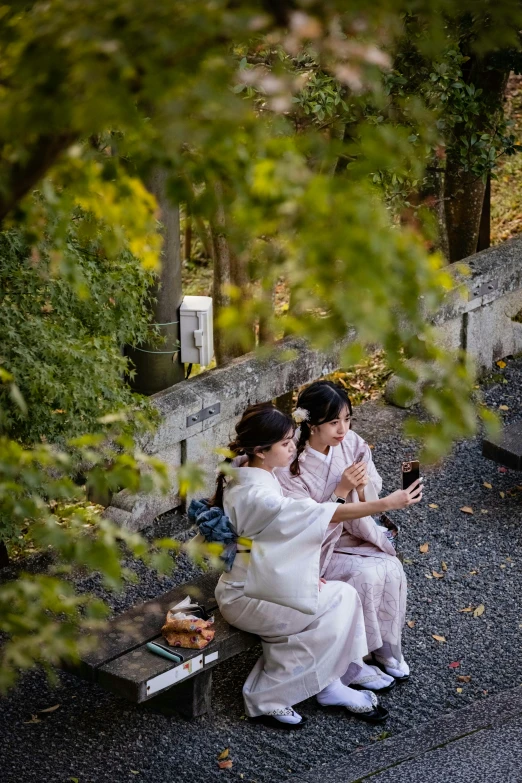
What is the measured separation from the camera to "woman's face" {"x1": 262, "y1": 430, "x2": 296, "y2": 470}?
4.98 meters

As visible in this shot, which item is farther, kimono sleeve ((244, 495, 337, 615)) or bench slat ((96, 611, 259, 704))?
kimono sleeve ((244, 495, 337, 615))

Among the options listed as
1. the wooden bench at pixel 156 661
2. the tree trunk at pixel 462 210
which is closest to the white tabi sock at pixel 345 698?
the wooden bench at pixel 156 661

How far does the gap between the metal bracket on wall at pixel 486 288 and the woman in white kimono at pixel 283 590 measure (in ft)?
11.8

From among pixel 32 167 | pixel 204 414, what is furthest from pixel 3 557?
pixel 32 167

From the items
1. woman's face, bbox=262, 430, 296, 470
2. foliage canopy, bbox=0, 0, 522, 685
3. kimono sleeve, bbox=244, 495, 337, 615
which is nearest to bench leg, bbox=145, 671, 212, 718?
kimono sleeve, bbox=244, 495, 337, 615

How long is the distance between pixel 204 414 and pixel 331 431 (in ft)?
5.39

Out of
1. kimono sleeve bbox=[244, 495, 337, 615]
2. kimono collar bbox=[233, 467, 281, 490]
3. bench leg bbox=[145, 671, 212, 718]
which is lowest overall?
bench leg bbox=[145, 671, 212, 718]

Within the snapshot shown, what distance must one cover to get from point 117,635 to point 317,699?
1.04 metres

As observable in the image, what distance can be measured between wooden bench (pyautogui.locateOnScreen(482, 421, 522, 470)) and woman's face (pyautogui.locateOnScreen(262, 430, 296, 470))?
7.86ft

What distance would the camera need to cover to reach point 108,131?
578 cm

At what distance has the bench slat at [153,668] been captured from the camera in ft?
15.4

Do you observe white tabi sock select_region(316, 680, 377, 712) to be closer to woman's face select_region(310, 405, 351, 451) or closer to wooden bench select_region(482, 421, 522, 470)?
woman's face select_region(310, 405, 351, 451)

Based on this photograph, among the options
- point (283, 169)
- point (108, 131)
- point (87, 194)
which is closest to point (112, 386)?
point (108, 131)

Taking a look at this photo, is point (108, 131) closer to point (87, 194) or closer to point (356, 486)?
point (356, 486)
